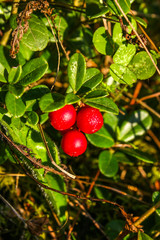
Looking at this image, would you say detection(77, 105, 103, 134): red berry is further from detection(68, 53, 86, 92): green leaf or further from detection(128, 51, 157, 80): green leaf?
detection(128, 51, 157, 80): green leaf

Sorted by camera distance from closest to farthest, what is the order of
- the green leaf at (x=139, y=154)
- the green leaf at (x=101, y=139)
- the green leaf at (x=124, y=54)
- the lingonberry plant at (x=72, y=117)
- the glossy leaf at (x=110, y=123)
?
the lingonberry plant at (x=72, y=117), the green leaf at (x=124, y=54), the green leaf at (x=139, y=154), the green leaf at (x=101, y=139), the glossy leaf at (x=110, y=123)

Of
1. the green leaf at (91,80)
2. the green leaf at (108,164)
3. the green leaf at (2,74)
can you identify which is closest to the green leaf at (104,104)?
the green leaf at (91,80)

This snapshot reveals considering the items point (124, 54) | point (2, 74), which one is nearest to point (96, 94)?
point (124, 54)

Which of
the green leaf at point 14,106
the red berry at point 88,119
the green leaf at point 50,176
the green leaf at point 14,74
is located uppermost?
the green leaf at point 14,74

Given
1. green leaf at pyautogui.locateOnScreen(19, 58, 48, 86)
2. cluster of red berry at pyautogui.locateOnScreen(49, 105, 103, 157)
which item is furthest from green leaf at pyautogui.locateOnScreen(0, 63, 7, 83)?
cluster of red berry at pyautogui.locateOnScreen(49, 105, 103, 157)

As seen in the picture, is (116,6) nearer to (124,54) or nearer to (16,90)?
(124,54)

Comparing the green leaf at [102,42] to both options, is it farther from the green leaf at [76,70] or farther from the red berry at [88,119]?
the red berry at [88,119]
